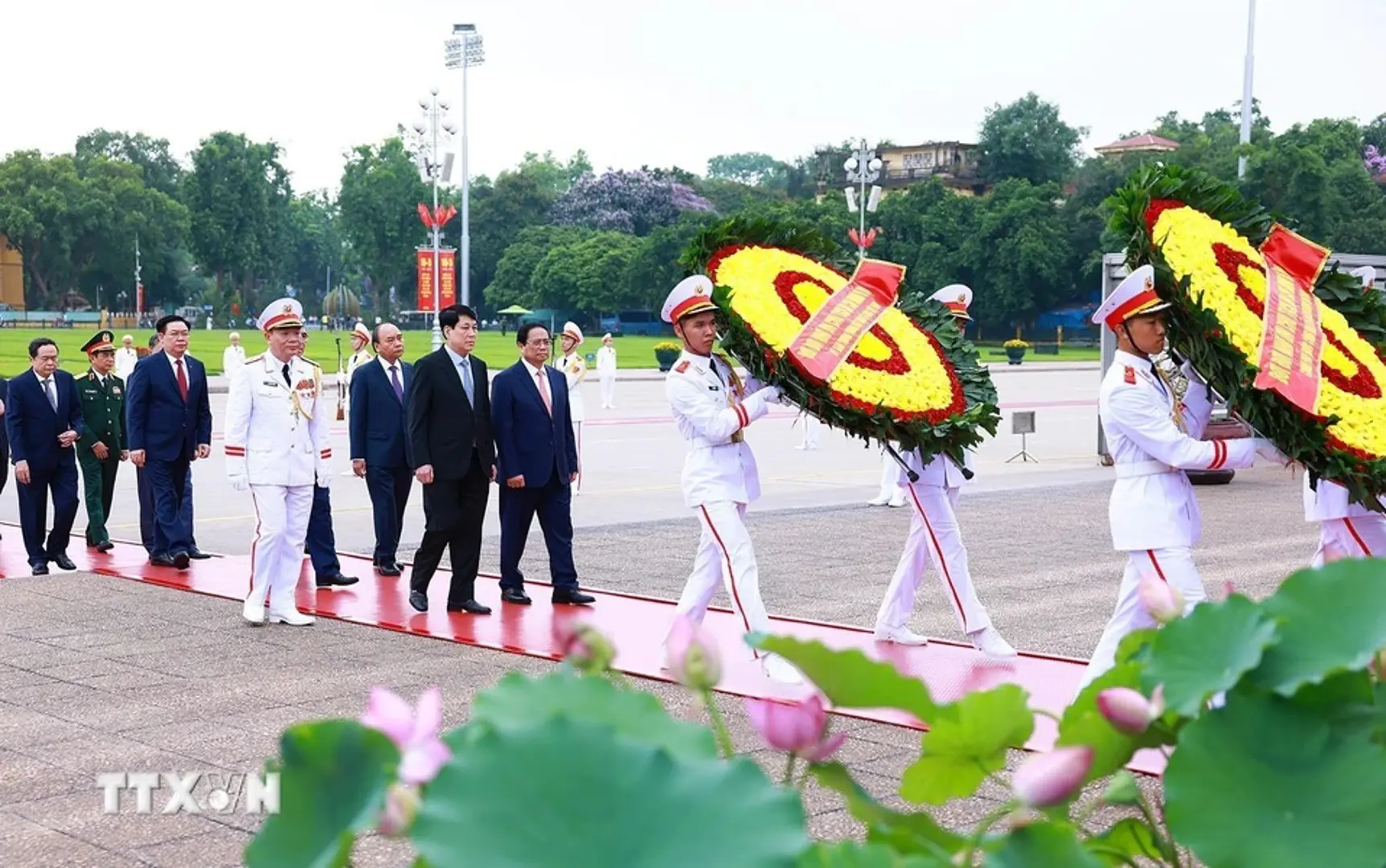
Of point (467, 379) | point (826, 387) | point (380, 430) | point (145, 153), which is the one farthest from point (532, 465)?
point (145, 153)

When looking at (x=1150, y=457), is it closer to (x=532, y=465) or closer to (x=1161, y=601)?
(x=532, y=465)

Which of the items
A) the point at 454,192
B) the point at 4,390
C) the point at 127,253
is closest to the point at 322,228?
the point at 454,192

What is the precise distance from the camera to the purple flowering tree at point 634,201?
9938 centimetres

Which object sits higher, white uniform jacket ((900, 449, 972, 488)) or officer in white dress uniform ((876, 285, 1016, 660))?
white uniform jacket ((900, 449, 972, 488))

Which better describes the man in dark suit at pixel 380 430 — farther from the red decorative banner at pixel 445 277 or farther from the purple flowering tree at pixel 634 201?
the purple flowering tree at pixel 634 201

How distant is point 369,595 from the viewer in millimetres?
10547

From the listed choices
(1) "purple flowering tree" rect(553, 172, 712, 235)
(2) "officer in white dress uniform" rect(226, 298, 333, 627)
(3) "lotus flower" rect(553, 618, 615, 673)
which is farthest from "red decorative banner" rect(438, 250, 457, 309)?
(1) "purple flowering tree" rect(553, 172, 712, 235)

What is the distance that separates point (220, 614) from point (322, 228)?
12884 centimetres

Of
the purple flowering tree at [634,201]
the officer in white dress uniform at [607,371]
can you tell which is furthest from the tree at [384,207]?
the officer in white dress uniform at [607,371]

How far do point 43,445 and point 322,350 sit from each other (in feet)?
180

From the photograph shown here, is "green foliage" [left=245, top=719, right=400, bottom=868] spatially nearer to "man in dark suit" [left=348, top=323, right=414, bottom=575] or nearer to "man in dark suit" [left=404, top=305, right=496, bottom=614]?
"man in dark suit" [left=404, top=305, right=496, bottom=614]

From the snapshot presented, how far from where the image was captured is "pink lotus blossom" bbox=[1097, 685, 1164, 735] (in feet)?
4.89

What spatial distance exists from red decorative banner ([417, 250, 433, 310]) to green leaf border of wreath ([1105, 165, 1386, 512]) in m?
40.1

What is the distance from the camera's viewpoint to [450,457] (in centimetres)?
997
